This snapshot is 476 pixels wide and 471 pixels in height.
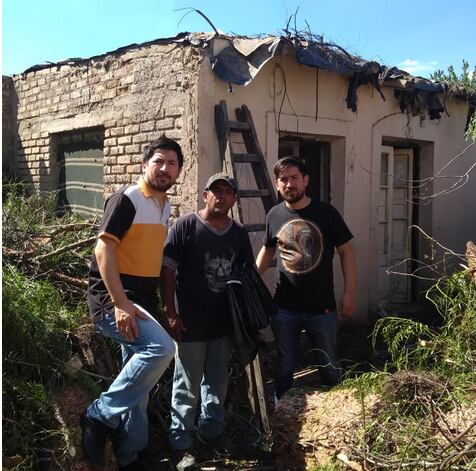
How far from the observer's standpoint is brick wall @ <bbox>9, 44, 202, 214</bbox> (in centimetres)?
516

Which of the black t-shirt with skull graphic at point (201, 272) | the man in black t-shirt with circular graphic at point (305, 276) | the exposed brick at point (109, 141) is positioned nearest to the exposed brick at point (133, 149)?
the exposed brick at point (109, 141)

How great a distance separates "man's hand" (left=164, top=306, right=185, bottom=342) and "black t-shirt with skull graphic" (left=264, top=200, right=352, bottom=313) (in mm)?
844

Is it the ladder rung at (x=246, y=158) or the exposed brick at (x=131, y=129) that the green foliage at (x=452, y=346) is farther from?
the exposed brick at (x=131, y=129)

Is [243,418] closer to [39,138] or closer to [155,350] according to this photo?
[155,350]

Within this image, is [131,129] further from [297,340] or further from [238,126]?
[297,340]

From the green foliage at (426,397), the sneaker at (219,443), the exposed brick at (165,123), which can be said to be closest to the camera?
the green foliage at (426,397)

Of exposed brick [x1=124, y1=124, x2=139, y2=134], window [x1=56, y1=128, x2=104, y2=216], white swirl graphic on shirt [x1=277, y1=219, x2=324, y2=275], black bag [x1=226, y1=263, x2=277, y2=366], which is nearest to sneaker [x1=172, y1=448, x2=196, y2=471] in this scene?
black bag [x1=226, y1=263, x2=277, y2=366]

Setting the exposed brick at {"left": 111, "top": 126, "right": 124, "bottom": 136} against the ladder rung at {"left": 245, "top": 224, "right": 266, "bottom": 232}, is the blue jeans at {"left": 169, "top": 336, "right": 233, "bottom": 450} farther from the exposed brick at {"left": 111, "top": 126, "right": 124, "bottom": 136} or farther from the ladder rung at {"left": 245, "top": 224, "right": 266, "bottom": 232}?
the exposed brick at {"left": 111, "top": 126, "right": 124, "bottom": 136}

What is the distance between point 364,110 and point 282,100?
1.34 m

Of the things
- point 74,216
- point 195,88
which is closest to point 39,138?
point 74,216

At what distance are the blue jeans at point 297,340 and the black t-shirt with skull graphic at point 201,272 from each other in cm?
56

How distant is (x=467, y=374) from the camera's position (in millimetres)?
3230

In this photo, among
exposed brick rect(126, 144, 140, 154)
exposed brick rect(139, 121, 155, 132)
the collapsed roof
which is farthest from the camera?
exposed brick rect(126, 144, 140, 154)

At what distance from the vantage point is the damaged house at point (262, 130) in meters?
Answer: 5.14
